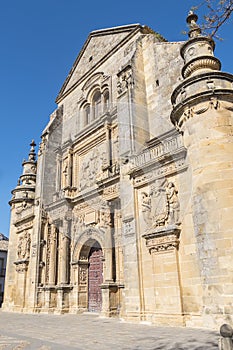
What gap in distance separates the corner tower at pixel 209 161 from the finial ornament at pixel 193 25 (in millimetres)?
33

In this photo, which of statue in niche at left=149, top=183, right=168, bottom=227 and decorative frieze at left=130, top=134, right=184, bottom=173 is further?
decorative frieze at left=130, top=134, right=184, bottom=173

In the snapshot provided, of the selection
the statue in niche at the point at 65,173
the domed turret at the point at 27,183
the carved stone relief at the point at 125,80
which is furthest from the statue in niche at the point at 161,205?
the domed turret at the point at 27,183

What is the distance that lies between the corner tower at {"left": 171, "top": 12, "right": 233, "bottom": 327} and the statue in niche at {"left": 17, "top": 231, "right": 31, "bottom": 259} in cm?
1228

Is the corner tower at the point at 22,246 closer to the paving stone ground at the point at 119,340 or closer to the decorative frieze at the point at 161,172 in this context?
the decorative frieze at the point at 161,172

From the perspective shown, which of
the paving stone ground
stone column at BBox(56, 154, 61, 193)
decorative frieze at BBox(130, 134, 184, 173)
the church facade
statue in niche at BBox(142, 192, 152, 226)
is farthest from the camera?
stone column at BBox(56, 154, 61, 193)

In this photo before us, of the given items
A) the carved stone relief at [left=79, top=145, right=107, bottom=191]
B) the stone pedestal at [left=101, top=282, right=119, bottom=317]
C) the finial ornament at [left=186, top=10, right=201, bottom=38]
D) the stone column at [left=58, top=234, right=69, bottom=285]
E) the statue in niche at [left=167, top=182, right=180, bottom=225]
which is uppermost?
the finial ornament at [left=186, top=10, right=201, bottom=38]

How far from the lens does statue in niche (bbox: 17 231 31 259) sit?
17.6 meters

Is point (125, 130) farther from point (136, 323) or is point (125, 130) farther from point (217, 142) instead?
point (136, 323)

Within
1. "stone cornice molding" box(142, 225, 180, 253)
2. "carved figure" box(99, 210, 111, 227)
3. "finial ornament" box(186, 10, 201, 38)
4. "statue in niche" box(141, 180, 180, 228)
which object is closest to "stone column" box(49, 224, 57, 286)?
"carved figure" box(99, 210, 111, 227)

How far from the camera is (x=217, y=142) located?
8.02 meters

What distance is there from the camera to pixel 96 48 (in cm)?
1856

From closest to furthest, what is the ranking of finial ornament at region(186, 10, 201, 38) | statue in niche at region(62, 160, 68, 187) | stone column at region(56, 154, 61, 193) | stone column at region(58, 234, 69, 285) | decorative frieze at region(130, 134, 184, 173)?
decorative frieze at region(130, 134, 184, 173), finial ornament at region(186, 10, 201, 38), stone column at region(58, 234, 69, 285), statue in niche at region(62, 160, 68, 187), stone column at region(56, 154, 61, 193)

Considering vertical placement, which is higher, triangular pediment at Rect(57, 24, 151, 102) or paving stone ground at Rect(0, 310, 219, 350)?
triangular pediment at Rect(57, 24, 151, 102)

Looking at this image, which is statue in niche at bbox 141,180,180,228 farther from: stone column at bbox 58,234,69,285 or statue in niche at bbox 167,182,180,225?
stone column at bbox 58,234,69,285
